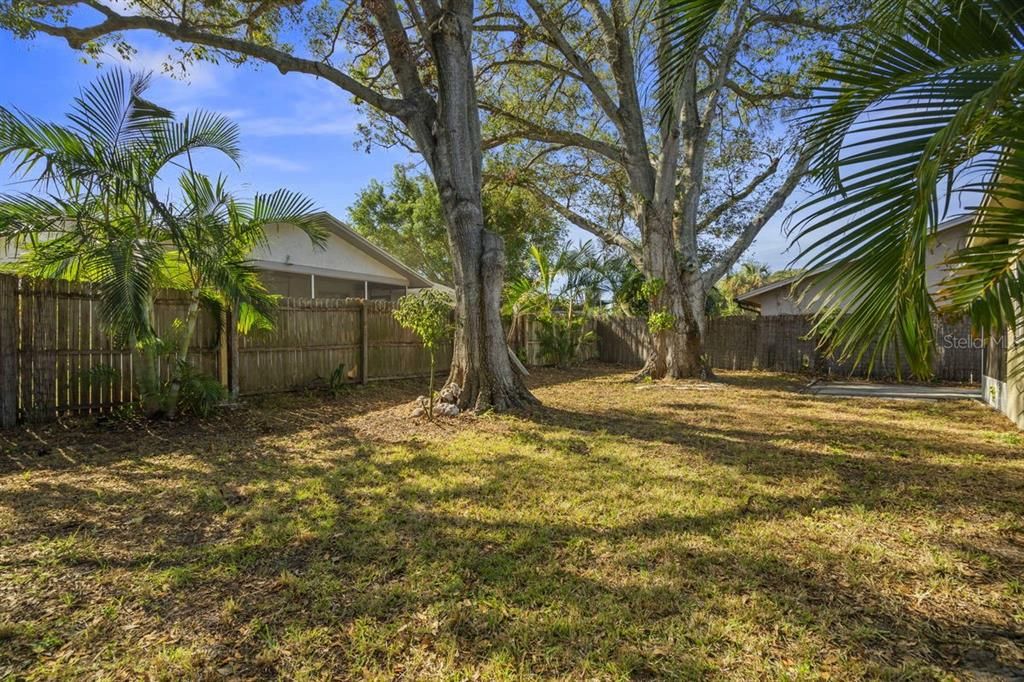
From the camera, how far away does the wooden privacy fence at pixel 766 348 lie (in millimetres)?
12992

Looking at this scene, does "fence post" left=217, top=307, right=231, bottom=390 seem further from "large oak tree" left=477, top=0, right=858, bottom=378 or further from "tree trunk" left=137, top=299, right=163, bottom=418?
"large oak tree" left=477, top=0, right=858, bottom=378

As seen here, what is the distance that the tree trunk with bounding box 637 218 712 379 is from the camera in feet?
37.8

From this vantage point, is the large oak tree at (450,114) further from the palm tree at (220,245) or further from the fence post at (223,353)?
the fence post at (223,353)

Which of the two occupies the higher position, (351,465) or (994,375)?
(994,375)

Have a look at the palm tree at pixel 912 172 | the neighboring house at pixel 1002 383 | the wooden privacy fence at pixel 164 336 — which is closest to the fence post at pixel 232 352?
the wooden privacy fence at pixel 164 336

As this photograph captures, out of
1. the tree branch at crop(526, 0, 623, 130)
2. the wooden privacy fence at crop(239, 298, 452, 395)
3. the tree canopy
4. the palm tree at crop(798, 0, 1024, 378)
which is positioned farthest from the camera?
the tree canopy

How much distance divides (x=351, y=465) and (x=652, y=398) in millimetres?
5905

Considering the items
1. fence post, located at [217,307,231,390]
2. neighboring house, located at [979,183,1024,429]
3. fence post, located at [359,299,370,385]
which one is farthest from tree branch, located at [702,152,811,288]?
fence post, located at [217,307,231,390]

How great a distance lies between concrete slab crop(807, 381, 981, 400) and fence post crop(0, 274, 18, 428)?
1256cm

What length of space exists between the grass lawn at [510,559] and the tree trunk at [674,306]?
6199mm

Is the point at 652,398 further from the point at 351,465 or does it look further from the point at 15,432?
the point at 15,432

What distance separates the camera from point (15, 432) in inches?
225

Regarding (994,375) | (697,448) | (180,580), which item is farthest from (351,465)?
(994,375)

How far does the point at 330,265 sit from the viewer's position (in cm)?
1565
